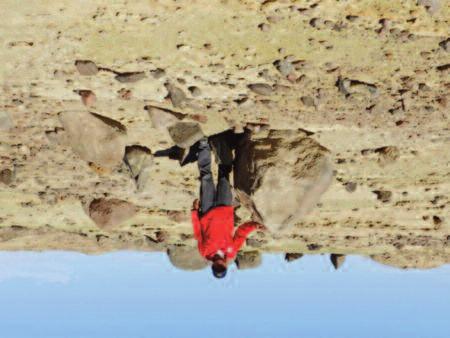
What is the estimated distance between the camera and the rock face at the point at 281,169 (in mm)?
6039

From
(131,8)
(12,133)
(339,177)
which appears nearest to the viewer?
(131,8)

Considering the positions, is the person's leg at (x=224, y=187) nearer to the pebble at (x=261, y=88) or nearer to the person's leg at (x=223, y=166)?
the person's leg at (x=223, y=166)

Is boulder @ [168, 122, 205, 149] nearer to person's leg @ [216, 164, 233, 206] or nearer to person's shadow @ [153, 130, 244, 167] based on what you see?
person's shadow @ [153, 130, 244, 167]

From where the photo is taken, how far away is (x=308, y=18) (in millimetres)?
4785

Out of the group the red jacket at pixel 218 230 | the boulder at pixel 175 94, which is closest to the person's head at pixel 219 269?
the red jacket at pixel 218 230

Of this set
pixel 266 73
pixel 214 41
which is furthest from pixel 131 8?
pixel 266 73

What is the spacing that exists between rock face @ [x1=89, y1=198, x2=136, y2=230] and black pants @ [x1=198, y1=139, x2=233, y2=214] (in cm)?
111

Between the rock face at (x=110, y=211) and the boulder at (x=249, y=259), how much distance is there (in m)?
2.38

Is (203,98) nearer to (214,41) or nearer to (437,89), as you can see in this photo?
(214,41)

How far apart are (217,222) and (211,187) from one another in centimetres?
47

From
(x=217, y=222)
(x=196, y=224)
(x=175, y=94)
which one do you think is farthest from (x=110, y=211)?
(x=175, y=94)

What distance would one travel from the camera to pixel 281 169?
6.09 m

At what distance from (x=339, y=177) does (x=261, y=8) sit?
108 inches

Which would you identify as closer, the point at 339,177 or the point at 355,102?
the point at 355,102
